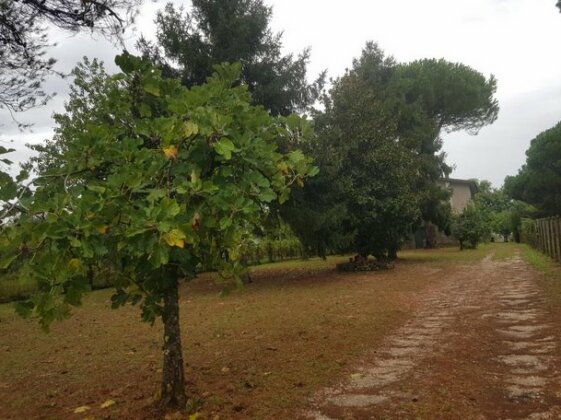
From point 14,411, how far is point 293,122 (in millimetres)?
3631

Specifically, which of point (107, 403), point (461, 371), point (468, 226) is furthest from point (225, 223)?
point (468, 226)

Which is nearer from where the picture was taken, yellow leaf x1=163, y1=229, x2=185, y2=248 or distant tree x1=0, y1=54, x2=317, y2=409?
yellow leaf x1=163, y1=229, x2=185, y2=248

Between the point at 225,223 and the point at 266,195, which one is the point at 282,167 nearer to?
the point at 266,195

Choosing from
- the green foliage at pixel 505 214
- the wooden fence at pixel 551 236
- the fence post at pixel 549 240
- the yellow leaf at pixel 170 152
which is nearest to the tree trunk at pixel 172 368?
the yellow leaf at pixel 170 152

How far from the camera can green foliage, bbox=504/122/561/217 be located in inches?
1131

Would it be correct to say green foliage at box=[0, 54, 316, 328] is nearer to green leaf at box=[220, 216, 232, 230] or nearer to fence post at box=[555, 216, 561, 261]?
green leaf at box=[220, 216, 232, 230]

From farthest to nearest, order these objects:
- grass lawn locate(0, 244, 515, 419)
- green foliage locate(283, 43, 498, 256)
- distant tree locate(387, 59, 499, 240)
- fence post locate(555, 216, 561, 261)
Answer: distant tree locate(387, 59, 499, 240) < fence post locate(555, 216, 561, 261) < green foliage locate(283, 43, 498, 256) < grass lawn locate(0, 244, 515, 419)

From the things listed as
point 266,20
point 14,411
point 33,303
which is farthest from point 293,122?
point 266,20

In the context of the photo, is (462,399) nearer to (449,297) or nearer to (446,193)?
(449,297)

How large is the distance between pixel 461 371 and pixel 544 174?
1127 inches

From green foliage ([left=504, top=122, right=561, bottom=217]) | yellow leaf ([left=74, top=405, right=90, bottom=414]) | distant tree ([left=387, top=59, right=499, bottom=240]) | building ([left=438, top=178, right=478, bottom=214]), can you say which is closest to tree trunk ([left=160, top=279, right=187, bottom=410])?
yellow leaf ([left=74, top=405, right=90, bottom=414])

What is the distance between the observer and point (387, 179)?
1659 cm

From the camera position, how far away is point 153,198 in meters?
2.98

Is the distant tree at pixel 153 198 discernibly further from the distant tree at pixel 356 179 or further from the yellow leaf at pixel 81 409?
the distant tree at pixel 356 179
